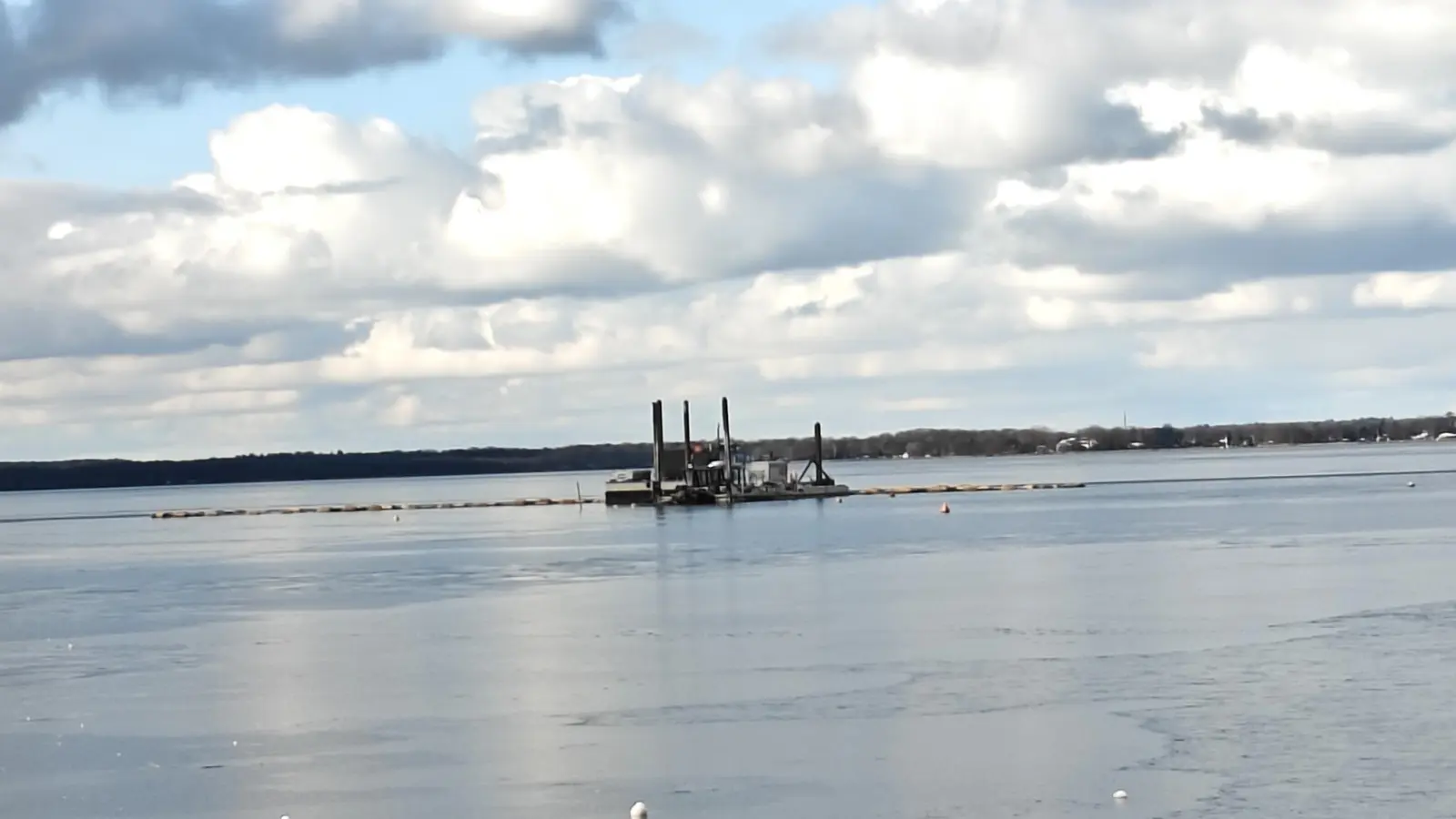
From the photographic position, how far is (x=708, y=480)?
13112cm

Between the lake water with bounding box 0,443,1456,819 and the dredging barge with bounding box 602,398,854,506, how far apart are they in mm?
59228

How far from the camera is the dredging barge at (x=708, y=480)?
5094 inches

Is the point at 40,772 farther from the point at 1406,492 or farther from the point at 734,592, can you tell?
the point at 1406,492

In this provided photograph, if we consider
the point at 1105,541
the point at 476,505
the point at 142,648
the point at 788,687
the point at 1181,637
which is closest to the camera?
the point at 788,687

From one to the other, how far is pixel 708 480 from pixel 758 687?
99562mm

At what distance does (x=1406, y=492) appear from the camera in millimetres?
125812

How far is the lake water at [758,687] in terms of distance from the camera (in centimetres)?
2269

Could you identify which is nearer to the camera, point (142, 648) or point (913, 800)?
point (913, 800)

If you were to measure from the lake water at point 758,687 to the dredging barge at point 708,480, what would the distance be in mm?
59228

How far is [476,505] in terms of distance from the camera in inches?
6156

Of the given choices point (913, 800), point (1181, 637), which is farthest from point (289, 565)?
point (913, 800)

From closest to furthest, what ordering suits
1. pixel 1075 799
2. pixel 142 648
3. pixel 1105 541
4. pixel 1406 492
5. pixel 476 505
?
pixel 1075 799, pixel 142 648, pixel 1105 541, pixel 1406 492, pixel 476 505

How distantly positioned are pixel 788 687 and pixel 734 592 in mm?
21112

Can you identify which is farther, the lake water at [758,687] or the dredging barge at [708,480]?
the dredging barge at [708,480]
